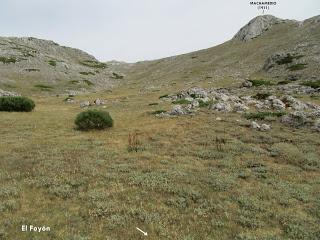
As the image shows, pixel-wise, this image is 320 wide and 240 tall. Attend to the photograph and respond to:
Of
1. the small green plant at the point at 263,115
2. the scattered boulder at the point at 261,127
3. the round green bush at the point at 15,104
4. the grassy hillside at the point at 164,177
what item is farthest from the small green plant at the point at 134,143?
the round green bush at the point at 15,104

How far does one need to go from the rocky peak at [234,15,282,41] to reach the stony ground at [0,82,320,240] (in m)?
103

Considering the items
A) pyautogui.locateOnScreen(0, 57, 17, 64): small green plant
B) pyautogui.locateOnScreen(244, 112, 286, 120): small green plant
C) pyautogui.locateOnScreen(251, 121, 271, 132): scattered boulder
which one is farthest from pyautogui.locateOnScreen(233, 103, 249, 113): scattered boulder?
pyautogui.locateOnScreen(0, 57, 17, 64): small green plant

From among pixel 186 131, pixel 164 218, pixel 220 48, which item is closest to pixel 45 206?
pixel 164 218

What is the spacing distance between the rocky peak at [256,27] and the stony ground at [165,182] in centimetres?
10312

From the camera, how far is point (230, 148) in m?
22.5

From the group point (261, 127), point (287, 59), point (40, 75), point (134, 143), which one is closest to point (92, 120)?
point (134, 143)

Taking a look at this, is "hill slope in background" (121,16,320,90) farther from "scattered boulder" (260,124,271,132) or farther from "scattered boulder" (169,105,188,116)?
"scattered boulder" (260,124,271,132)

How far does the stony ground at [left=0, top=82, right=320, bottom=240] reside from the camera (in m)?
12.6

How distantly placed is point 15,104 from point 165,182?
90.2 feet

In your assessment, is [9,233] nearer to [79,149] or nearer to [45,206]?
[45,206]

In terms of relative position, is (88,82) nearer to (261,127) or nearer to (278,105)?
(278,105)

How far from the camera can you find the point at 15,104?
128 feet

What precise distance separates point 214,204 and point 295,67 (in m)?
60.9

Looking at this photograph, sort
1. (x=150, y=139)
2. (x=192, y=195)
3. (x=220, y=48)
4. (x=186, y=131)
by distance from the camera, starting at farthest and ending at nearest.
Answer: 1. (x=220, y=48)
2. (x=186, y=131)
3. (x=150, y=139)
4. (x=192, y=195)
